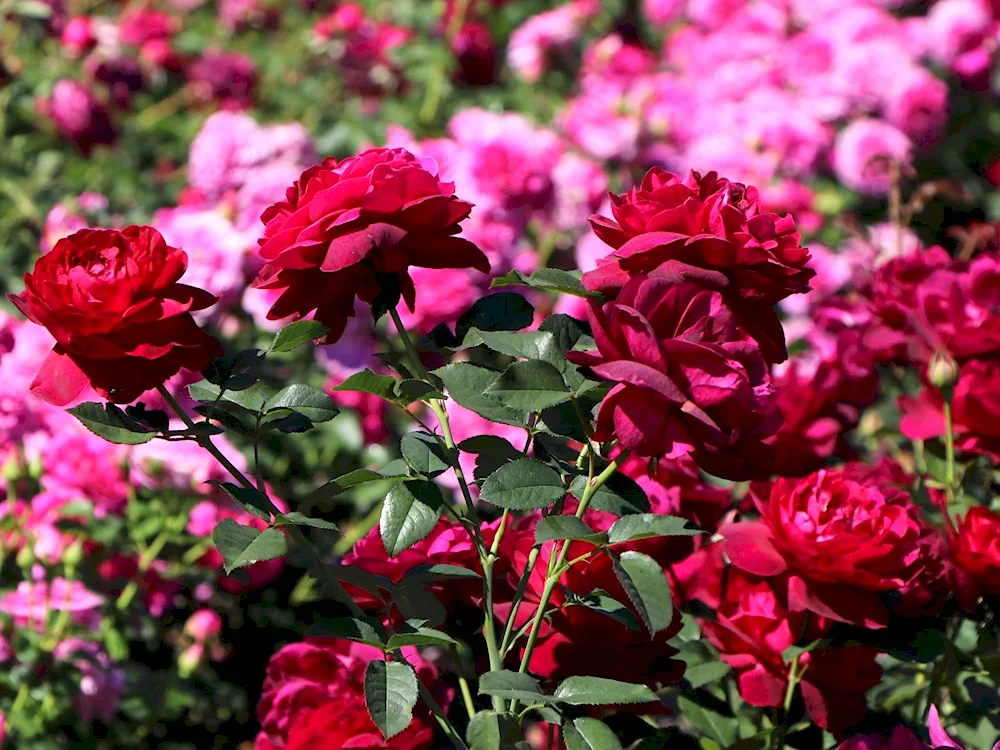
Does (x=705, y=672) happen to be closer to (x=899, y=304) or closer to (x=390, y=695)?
(x=390, y=695)

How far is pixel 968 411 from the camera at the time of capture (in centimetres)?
107

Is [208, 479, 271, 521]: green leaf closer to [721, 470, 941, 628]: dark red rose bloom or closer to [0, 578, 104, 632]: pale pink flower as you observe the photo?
[721, 470, 941, 628]: dark red rose bloom

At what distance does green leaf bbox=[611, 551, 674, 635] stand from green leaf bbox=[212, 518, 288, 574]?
0.71 feet

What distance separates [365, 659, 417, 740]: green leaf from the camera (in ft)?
2.26

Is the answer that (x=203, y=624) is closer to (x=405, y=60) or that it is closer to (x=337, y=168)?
(x=337, y=168)

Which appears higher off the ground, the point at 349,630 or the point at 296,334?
the point at 296,334

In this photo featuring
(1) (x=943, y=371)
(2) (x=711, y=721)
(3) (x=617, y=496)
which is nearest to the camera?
(3) (x=617, y=496)

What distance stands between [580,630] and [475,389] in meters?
0.20

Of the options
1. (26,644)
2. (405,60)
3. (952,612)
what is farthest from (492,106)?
(952,612)

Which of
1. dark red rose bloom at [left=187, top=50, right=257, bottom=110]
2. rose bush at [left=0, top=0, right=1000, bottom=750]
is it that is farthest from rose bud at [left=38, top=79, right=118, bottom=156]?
dark red rose bloom at [left=187, top=50, right=257, bottom=110]

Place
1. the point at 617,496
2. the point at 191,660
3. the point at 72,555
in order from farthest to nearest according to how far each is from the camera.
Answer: the point at 191,660 → the point at 72,555 → the point at 617,496

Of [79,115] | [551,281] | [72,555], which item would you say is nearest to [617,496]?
[551,281]

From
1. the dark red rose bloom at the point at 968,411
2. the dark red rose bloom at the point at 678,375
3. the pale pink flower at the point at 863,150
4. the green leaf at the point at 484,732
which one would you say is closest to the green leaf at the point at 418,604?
the green leaf at the point at 484,732

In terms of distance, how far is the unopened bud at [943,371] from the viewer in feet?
3.49
